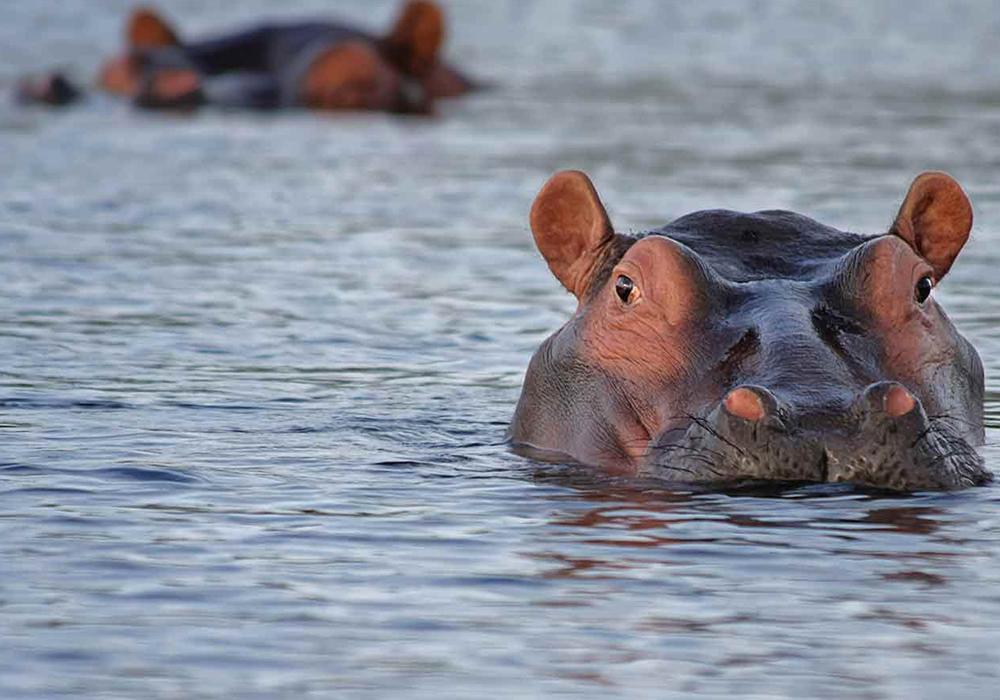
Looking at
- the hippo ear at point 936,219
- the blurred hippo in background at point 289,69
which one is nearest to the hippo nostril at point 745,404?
the hippo ear at point 936,219

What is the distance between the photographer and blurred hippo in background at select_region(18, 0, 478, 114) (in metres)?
24.3

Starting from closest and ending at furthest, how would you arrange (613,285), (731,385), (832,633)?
(832,633) < (731,385) < (613,285)

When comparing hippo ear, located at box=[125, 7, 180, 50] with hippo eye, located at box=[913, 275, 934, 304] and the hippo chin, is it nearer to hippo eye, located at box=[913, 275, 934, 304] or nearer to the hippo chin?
the hippo chin

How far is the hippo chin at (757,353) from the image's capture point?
7.16m

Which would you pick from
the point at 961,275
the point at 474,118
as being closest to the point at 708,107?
the point at 474,118

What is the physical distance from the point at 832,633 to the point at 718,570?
0.72 m

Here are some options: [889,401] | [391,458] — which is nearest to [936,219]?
[889,401]

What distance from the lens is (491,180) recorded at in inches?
713

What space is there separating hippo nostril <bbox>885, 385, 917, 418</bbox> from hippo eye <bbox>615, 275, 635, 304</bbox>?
136 cm

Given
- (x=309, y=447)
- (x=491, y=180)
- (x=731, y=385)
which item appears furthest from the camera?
(x=491, y=180)

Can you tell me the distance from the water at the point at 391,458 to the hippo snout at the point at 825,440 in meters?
0.16

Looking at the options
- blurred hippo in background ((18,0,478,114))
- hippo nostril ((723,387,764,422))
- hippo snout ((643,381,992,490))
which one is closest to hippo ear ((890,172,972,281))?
hippo snout ((643,381,992,490))

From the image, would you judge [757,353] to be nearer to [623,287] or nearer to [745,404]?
[745,404]

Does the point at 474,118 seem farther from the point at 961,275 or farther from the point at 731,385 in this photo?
the point at 731,385
